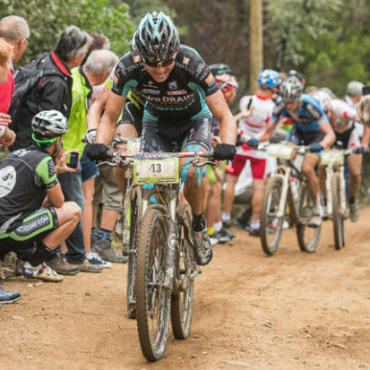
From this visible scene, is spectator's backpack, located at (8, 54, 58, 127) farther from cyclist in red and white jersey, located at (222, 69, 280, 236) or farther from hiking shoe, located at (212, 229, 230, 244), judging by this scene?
cyclist in red and white jersey, located at (222, 69, 280, 236)

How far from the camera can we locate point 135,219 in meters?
5.98

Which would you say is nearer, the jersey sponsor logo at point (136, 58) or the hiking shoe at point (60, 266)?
the jersey sponsor logo at point (136, 58)

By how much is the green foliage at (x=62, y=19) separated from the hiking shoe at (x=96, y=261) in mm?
2938

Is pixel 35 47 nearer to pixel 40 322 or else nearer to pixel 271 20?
pixel 40 322

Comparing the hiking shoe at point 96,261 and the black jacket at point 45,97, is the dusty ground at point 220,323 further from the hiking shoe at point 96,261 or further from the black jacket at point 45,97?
the black jacket at point 45,97

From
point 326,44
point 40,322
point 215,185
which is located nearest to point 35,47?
point 215,185

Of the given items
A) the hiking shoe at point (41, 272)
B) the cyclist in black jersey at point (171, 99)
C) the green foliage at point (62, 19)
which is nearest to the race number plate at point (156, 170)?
the cyclist in black jersey at point (171, 99)

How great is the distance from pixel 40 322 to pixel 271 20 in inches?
890

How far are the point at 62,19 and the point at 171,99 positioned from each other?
480 centimetres

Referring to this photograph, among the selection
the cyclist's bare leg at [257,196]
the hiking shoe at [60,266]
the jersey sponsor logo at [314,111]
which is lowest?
the hiking shoe at [60,266]

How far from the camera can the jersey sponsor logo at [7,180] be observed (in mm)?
6602

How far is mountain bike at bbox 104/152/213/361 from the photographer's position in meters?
4.84

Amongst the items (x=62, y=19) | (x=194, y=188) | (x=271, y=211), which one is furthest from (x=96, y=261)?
(x=62, y=19)

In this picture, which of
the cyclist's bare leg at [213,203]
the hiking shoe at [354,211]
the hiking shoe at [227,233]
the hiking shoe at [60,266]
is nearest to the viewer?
the hiking shoe at [60,266]
